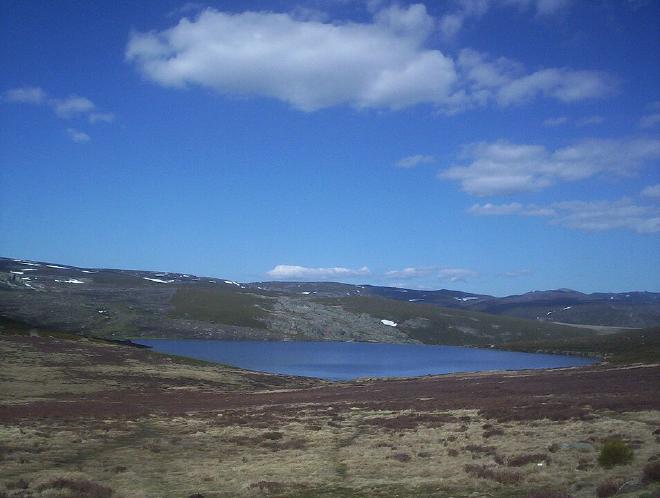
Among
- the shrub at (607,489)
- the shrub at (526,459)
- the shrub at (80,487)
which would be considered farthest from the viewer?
the shrub at (526,459)

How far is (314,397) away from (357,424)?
22707mm

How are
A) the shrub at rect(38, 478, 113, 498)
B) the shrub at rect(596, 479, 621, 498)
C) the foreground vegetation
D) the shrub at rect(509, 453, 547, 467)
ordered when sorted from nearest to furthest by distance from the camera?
the shrub at rect(596, 479, 621, 498)
the shrub at rect(38, 478, 113, 498)
the foreground vegetation
the shrub at rect(509, 453, 547, 467)

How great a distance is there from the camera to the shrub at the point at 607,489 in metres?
14.9

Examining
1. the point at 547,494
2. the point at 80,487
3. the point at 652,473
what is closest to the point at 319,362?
the point at 80,487

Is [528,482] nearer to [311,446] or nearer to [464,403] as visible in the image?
[311,446]

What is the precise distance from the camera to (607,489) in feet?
49.7

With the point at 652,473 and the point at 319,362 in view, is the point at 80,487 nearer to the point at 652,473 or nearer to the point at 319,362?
the point at 652,473

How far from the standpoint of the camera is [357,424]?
36531 mm

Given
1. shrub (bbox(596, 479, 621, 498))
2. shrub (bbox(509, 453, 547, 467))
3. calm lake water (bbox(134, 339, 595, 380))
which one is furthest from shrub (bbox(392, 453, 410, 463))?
calm lake water (bbox(134, 339, 595, 380))

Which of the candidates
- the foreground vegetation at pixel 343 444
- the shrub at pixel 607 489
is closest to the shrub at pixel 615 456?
the foreground vegetation at pixel 343 444

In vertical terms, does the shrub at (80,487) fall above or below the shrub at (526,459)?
below

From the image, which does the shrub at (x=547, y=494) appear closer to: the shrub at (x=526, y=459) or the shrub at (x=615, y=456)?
the shrub at (x=615, y=456)

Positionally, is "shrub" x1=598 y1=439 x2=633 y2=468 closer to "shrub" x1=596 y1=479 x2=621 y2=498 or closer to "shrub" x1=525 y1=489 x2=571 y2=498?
"shrub" x1=596 y1=479 x2=621 y2=498

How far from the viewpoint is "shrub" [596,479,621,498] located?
14.9m
